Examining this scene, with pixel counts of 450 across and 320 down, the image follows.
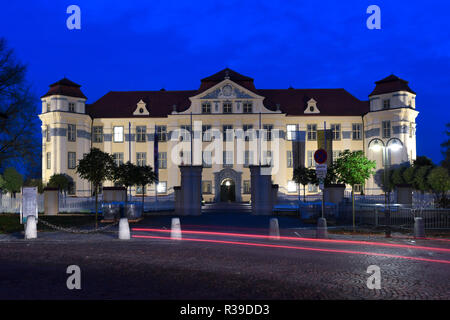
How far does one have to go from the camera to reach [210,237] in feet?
59.7

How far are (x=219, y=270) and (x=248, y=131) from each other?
1657 inches

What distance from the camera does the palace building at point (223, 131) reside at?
51156 millimetres

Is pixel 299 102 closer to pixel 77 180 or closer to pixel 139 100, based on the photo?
pixel 139 100

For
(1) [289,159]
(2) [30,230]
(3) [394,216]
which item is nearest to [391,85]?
(1) [289,159]

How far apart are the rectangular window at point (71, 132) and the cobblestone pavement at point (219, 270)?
37313 mm

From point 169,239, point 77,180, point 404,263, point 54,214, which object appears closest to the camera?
point 404,263

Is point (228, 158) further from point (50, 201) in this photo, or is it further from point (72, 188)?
point (50, 201)

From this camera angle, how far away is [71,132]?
172 ft

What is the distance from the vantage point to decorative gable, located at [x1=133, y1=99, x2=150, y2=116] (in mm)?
54906

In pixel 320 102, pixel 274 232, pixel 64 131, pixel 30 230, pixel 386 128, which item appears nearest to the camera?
pixel 274 232

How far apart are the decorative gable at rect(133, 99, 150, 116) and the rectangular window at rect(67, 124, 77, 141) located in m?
7.23

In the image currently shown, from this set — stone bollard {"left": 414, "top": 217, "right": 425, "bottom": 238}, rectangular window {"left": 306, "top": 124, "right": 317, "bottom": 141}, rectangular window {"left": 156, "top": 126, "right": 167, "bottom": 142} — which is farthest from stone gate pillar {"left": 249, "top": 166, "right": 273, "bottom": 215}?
rectangular window {"left": 156, "top": 126, "right": 167, "bottom": 142}

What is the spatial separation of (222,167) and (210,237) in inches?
1330

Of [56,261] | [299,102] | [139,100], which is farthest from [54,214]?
[299,102]
